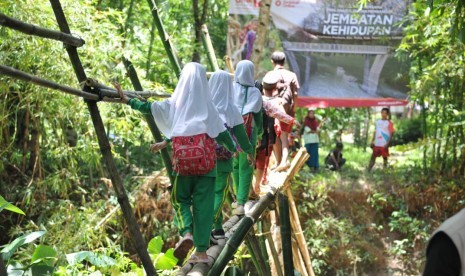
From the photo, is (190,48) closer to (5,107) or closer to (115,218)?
(115,218)

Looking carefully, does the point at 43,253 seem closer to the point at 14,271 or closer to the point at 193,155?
the point at 14,271

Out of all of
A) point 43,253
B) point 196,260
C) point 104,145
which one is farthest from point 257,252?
point 104,145

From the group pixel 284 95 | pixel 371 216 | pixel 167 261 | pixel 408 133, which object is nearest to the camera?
pixel 167 261

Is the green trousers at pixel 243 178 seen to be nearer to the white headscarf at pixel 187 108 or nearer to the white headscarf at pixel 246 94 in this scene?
the white headscarf at pixel 246 94

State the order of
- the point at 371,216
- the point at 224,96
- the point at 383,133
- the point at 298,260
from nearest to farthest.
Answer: the point at 224,96 → the point at 298,260 → the point at 371,216 → the point at 383,133

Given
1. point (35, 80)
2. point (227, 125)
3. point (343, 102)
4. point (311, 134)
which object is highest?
point (35, 80)

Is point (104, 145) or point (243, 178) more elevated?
point (104, 145)

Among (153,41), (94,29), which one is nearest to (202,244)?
(94,29)

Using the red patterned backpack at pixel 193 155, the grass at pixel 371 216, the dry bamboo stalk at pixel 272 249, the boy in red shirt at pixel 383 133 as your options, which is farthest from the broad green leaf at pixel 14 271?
the boy in red shirt at pixel 383 133

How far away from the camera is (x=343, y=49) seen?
9141mm

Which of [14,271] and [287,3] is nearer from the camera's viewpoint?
[14,271]

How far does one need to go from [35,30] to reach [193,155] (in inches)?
46.4

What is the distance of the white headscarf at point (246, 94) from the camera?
4.29m

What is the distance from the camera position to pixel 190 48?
898 centimetres
